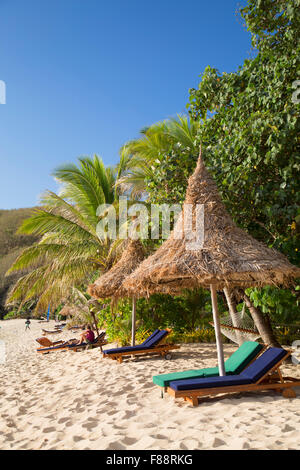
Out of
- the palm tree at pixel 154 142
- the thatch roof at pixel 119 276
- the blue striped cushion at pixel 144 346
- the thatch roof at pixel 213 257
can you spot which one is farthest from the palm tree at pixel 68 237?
the thatch roof at pixel 213 257

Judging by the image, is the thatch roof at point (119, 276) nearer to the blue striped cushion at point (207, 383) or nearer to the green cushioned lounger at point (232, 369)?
the green cushioned lounger at point (232, 369)

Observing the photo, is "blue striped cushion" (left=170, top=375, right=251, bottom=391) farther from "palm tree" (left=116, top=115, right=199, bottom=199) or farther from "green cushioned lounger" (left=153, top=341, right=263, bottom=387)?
"palm tree" (left=116, top=115, right=199, bottom=199)

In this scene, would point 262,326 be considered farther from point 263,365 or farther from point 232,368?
point 263,365

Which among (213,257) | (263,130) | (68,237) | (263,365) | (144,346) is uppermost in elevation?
(263,130)

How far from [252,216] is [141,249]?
10.9 feet

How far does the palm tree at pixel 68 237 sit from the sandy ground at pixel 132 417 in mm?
4969

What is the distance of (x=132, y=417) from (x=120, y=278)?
14.8ft

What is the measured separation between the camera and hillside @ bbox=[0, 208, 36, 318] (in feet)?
156

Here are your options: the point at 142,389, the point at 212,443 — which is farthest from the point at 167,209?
the point at 212,443

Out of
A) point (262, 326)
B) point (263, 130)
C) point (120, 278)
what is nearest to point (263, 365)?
point (262, 326)

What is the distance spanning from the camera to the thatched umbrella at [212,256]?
4547 millimetres

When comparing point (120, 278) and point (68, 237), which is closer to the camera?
point (120, 278)

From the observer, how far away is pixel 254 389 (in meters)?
4.25

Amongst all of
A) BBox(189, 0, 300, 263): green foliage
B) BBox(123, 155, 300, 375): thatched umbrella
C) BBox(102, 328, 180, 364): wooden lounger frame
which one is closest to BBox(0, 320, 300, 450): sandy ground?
BBox(102, 328, 180, 364): wooden lounger frame
